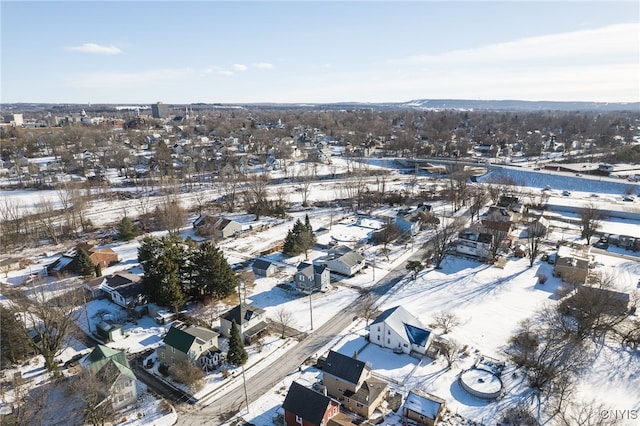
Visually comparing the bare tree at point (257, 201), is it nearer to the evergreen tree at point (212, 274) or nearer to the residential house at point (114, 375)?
the evergreen tree at point (212, 274)

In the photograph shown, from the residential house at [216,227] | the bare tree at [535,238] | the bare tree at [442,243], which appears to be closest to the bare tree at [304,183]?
the residential house at [216,227]

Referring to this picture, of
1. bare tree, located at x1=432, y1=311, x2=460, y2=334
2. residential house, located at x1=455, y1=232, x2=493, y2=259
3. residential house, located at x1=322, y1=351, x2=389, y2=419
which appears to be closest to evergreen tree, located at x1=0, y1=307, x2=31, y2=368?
residential house, located at x1=322, y1=351, x2=389, y2=419

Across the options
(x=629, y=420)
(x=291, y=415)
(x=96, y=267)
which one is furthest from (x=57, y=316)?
(x=629, y=420)

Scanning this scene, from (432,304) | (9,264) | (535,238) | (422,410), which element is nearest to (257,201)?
(9,264)

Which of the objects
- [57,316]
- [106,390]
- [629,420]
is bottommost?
[629,420]

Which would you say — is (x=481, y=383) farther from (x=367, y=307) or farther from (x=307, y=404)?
(x=307, y=404)

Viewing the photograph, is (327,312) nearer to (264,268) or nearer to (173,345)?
(264,268)
